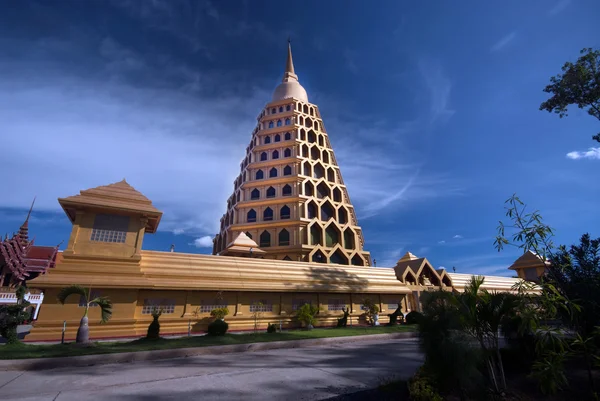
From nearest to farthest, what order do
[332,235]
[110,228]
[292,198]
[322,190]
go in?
1. [110,228]
2. [292,198]
3. [332,235]
4. [322,190]

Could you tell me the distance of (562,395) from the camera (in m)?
6.14

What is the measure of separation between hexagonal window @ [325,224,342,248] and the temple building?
113 mm

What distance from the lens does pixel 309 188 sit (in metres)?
34.8

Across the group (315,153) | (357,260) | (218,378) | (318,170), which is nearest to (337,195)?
(318,170)

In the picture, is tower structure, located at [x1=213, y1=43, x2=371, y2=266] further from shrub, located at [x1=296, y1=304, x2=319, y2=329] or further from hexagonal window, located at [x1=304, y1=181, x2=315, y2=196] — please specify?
shrub, located at [x1=296, y1=304, x2=319, y2=329]

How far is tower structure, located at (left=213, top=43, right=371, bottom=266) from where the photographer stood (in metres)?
30.9


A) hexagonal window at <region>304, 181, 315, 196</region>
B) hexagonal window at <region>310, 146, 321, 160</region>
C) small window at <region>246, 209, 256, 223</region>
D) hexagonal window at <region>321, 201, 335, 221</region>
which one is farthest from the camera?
hexagonal window at <region>310, 146, 321, 160</region>

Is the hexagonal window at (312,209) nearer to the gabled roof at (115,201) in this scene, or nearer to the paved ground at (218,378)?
the gabled roof at (115,201)

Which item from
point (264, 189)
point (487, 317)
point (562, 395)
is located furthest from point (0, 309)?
point (264, 189)

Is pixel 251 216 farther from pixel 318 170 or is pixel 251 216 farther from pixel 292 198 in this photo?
pixel 318 170

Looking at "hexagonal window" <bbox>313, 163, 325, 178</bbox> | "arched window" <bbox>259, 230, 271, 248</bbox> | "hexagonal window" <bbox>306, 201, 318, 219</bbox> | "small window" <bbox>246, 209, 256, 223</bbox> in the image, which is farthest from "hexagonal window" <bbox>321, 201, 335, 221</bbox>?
"small window" <bbox>246, 209, 256, 223</bbox>

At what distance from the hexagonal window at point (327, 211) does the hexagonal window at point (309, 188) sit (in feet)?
6.71

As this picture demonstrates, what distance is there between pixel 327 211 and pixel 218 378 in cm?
2811

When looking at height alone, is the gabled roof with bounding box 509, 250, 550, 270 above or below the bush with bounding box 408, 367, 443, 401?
above
